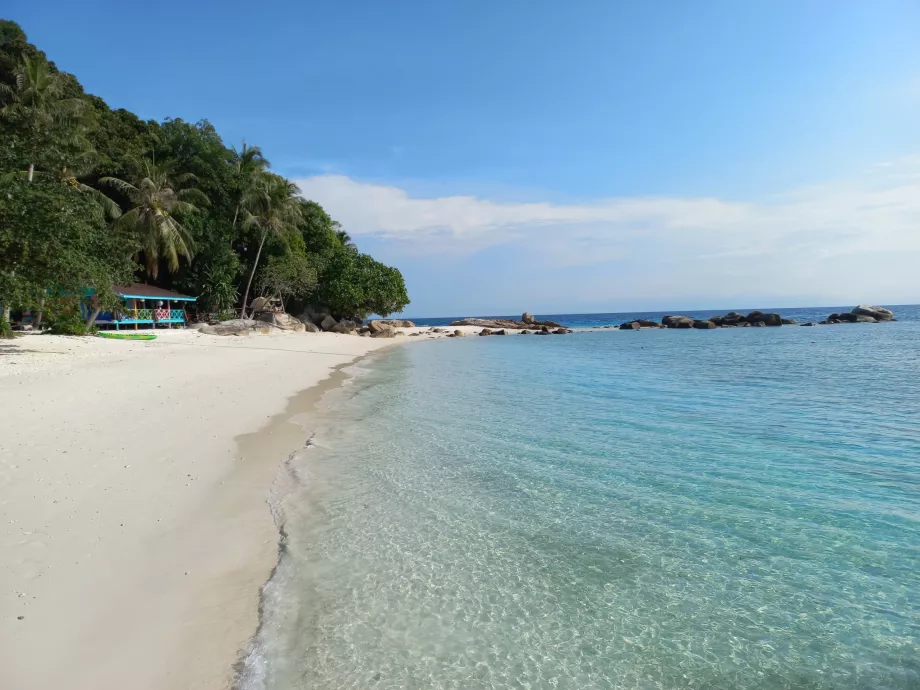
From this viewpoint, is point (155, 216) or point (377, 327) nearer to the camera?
point (155, 216)

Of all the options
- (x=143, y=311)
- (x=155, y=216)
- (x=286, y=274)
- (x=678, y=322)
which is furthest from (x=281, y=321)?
(x=678, y=322)

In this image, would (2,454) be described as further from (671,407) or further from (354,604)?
(671,407)

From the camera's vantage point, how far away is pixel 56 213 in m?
13.9

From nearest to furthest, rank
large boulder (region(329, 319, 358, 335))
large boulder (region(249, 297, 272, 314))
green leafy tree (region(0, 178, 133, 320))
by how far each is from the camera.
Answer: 1. green leafy tree (region(0, 178, 133, 320))
2. large boulder (region(249, 297, 272, 314))
3. large boulder (region(329, 319, 358, 335))

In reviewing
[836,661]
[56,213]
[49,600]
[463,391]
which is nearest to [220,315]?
[56,213]

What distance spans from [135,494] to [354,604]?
3315 millimetres

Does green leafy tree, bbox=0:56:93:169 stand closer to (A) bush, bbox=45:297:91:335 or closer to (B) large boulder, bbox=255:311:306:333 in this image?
(A) bush, bbox=45:297:91:335

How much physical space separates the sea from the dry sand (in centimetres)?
39

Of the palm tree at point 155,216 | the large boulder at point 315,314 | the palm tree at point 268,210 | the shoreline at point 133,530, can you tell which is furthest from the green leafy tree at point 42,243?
the large boulder at point 315,314

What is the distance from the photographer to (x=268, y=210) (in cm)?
3834

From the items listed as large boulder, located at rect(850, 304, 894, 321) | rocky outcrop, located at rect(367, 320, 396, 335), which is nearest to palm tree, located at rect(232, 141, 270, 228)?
rocky outcrop, located at rect(367, 320, 396, 335)

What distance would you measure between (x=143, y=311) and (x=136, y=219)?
5723 mm

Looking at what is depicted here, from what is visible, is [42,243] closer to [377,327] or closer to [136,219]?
[136,219]

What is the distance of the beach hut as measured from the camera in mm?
28812
